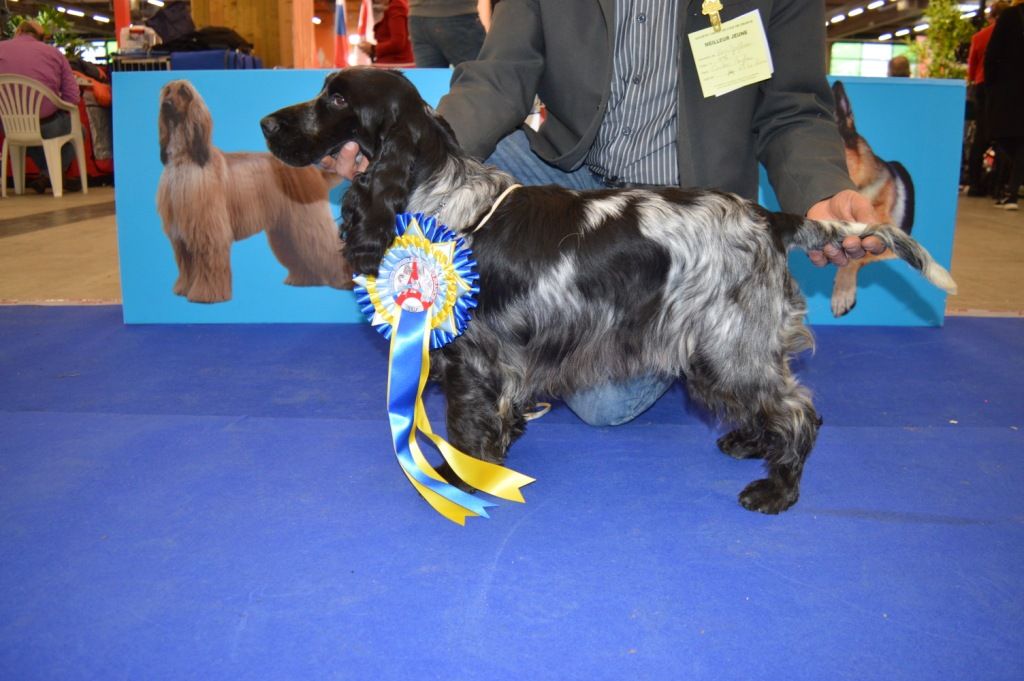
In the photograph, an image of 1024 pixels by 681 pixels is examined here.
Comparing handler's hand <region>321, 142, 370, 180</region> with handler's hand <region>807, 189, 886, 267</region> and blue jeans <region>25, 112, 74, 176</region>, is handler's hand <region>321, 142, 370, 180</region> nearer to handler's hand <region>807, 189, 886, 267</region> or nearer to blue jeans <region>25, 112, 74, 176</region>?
handler's hand <region>807, 189, 886, 267</region>

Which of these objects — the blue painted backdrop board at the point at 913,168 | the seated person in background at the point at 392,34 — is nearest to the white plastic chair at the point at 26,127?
the seated person in background at the point at 392,34

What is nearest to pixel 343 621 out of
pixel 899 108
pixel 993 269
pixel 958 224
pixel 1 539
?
pixel 1 539

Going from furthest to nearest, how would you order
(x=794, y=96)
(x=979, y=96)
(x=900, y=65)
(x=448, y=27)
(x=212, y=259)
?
(x=900, y=65) → (x=979, y=96) → (x=448, y=27) → (x=212, y=259) → (x=794, y=96)

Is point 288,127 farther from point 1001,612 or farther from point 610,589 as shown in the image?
point 1001,612

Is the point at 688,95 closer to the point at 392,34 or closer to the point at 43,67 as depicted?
the point at 392,34

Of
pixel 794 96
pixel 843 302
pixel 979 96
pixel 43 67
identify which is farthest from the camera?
pixel 979 96

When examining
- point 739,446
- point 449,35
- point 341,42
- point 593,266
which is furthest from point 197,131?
point 341,42

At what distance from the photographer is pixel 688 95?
2.41 m

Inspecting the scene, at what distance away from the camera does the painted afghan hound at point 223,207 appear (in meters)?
3.66

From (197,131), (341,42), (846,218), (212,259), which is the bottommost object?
(212,259)

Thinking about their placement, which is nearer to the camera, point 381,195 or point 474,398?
point 381,195

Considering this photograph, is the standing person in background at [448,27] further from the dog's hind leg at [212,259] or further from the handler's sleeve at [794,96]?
the handler's sleeve at [794,96]

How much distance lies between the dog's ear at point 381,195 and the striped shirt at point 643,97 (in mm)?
876

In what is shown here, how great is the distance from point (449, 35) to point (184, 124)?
159 cm
